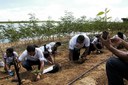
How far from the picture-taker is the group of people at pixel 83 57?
341 cm

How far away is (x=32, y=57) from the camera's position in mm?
7180

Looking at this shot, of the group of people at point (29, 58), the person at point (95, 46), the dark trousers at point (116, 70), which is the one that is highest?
the dark trousers at point (116, 70)

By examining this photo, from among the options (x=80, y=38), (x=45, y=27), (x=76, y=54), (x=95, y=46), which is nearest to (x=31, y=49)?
(x=80, y=38)

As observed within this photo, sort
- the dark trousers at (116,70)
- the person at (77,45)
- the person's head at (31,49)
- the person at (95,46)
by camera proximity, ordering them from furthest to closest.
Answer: the person at (95,46) < the person at (77,45) < the person's head at (31,49) < the dark trousers at (116,70)

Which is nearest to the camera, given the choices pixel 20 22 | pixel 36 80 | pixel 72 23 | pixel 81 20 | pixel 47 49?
pixel 36 80

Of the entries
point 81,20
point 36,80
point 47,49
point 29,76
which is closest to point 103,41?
point 36,80

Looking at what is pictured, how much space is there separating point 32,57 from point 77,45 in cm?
172

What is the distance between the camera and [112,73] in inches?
143

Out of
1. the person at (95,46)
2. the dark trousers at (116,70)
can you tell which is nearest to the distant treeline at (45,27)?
the person at (95,46)

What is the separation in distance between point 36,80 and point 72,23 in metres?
10.6

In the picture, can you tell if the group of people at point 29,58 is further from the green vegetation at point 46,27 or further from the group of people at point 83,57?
the green vegetation at point 46,27

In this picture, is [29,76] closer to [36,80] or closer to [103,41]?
[36,80]

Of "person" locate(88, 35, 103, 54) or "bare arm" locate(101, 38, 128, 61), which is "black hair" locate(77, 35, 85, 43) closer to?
"person" locate(88, 35, 103, 54)

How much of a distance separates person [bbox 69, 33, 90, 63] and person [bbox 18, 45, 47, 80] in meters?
1.31
